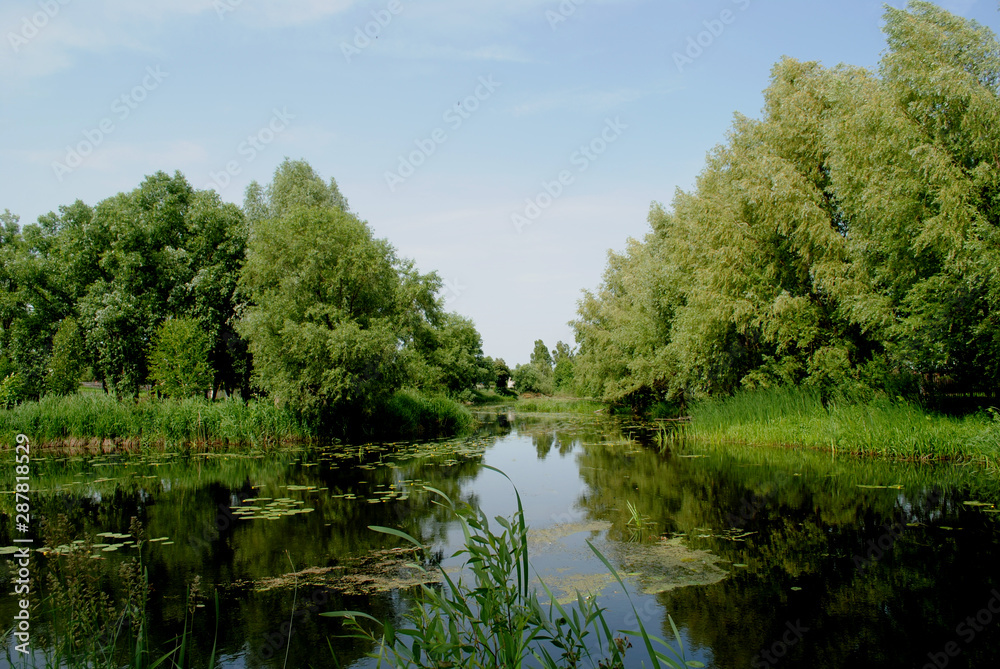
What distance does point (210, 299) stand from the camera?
1124 inches

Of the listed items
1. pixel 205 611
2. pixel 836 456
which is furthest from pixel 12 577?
pixel 836 456

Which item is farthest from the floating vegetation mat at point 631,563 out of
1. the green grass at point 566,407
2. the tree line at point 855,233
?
the green grass at point 566,407

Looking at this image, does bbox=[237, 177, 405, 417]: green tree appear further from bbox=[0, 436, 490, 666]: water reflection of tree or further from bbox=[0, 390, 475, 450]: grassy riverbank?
bbox=[0, 436, 490, 666]: water reflection of tree

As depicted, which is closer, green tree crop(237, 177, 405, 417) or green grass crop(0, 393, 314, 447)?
green grass crop(0, 393, 314, 447)

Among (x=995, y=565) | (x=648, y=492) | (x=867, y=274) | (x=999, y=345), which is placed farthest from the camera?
(x=867, y=274)

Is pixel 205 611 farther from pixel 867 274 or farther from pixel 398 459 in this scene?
pixel 867 274

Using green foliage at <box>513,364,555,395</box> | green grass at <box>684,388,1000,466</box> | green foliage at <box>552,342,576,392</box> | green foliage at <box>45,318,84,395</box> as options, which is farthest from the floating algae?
Answer: green foliage at <box>513,364,555,395</box>

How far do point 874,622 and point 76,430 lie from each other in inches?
981

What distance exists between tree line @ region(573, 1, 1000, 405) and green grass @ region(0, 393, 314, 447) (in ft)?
55.8

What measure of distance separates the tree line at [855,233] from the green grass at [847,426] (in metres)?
0.84

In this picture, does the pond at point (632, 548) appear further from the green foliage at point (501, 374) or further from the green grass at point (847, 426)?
the green foliage at point (501, 374)

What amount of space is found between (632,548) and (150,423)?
20.5 m

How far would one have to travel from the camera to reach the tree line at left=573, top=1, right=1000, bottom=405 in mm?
13531

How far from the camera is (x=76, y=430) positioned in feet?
70.0
